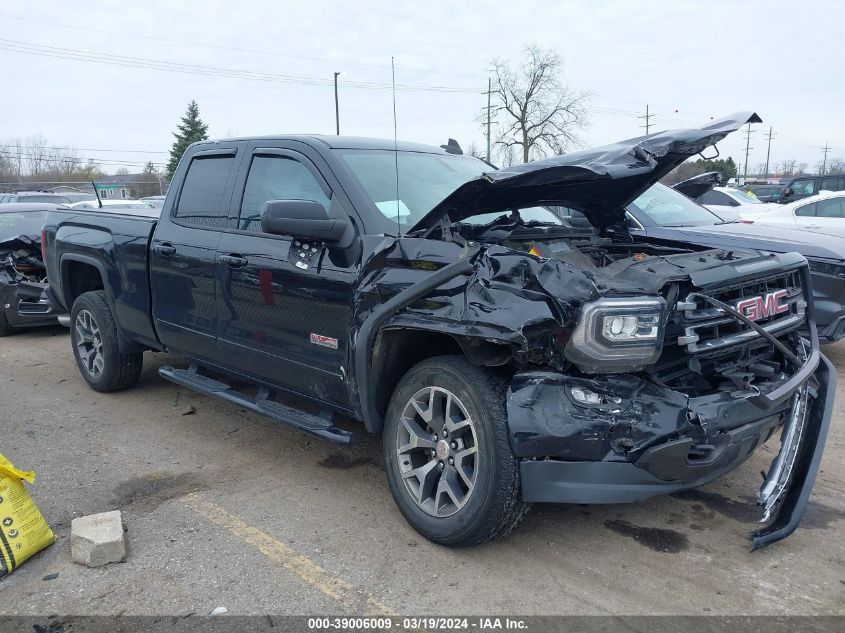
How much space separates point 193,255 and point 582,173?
105 inches

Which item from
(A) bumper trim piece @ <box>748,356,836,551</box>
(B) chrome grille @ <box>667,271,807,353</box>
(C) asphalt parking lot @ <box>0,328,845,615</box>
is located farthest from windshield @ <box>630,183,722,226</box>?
(A) bumper trim piece @ <box>748,356,836,551</box>

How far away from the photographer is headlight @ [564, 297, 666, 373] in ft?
9.43

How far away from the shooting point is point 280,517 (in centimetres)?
377

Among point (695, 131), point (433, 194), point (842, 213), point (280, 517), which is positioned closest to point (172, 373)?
point (280, 517)

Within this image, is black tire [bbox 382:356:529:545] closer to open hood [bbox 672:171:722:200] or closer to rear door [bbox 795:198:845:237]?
open hood [bbox 672:171:722:200]

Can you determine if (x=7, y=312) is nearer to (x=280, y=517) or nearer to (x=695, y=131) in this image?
(x=280, y=517)

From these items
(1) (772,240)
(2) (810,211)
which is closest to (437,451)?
(1) (772,240)

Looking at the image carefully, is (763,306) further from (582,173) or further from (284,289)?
(284,289)

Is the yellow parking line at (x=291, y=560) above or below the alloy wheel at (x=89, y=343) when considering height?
below

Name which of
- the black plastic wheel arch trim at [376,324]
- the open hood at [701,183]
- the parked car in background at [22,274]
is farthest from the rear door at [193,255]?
the open hood at [701,183]

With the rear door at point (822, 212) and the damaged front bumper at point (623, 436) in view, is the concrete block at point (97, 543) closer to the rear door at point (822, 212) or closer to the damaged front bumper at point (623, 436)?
the damaged front bumper at point (623, 436)

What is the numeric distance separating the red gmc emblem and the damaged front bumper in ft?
1.20

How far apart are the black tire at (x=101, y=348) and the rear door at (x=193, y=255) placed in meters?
0.81

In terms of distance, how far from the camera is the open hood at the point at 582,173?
10.9 feet
